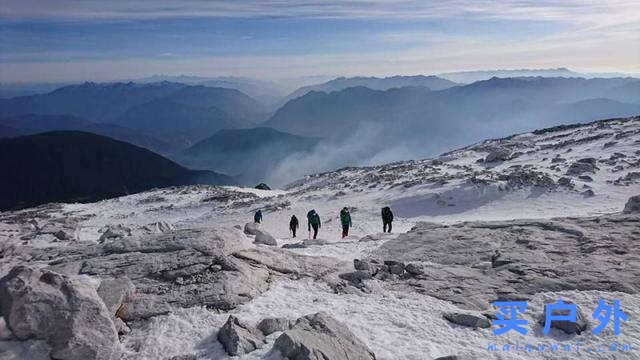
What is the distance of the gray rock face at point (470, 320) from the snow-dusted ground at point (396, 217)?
222 millimetres

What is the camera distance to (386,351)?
449 inches

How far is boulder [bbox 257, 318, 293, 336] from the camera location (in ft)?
38.6

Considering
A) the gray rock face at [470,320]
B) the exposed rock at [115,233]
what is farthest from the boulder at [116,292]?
the exposed rock at [115,233]

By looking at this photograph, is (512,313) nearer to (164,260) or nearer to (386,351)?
(386,351)

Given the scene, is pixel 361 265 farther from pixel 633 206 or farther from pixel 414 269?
pixel 633 206

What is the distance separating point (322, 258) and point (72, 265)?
8.16 m

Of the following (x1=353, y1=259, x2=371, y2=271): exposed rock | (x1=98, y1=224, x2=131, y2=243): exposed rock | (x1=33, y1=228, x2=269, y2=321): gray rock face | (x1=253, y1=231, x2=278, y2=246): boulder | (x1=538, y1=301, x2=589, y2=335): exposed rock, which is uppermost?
(x1=33, y1=228, x2=269, y2=321): gray rock face

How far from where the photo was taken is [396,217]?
119 ft

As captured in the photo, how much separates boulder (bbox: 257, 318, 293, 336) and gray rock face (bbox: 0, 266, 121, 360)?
10.9ft

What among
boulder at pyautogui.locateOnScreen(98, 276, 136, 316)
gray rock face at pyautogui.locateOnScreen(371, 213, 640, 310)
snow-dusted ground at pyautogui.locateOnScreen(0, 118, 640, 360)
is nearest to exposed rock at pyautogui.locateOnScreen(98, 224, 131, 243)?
snow-dusted ground at pyautogui.locateOnScreen(0, 118, 640, 360)

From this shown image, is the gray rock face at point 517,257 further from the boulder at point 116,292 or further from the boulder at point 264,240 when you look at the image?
the boulder at point 116,292

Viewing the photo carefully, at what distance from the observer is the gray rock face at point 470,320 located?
12.8 meters

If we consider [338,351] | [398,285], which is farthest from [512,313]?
[338,351]

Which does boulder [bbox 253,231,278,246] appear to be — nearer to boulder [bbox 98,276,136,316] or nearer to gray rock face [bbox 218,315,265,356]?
boulder [bbox 98,276,136,316]
